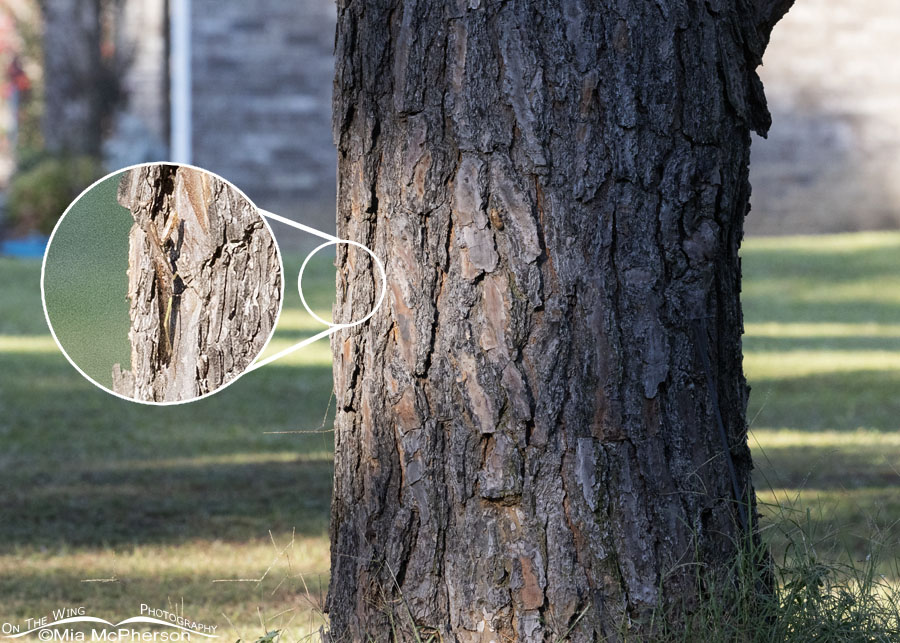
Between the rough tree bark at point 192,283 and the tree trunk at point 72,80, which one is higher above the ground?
the tree trunk at point 72,80

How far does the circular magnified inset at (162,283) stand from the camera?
2750 millimetres

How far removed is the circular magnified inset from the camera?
9.02ft

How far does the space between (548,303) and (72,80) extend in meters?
18.5

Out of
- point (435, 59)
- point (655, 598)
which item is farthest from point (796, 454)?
point (435, 59)

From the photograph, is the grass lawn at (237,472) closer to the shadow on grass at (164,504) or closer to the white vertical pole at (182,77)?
the shadow on grass at (164,504)

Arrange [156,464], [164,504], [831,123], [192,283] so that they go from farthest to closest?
[831,123]
[156,464]
[164,504]
[192,283]

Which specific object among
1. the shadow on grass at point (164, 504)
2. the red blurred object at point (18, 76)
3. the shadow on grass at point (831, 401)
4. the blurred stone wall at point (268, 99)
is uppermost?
the red blurred object at point (18, 76)

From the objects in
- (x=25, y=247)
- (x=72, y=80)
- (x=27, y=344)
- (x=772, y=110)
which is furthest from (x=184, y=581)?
(x=72, y=80)

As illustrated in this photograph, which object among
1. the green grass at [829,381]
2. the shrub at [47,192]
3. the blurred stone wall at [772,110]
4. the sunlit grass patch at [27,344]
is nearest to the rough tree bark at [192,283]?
the green grass at [829,381]

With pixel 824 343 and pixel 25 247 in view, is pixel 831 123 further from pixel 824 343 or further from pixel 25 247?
pixel 25 247

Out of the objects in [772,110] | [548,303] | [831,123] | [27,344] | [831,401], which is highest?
[772,110]

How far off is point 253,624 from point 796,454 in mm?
3147

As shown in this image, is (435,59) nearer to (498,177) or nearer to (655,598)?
(498,177)

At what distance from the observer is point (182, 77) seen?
15961 mm
